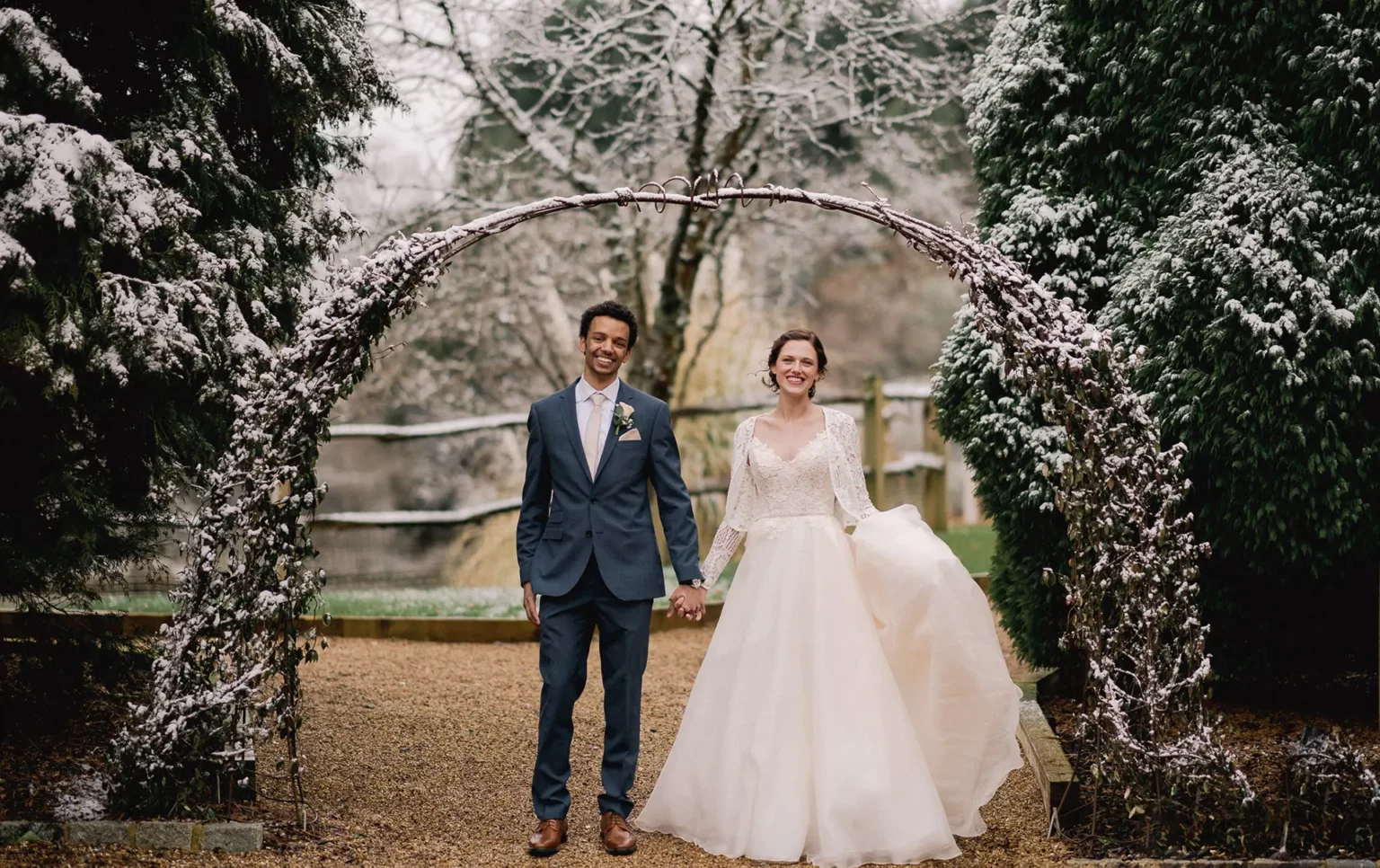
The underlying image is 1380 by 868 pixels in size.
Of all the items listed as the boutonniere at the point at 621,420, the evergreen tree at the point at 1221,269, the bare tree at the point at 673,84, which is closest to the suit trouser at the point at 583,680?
the boutonniere at the point at 621,420

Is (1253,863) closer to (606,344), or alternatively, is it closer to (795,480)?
(795,480)

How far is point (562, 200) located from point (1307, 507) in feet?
10.4

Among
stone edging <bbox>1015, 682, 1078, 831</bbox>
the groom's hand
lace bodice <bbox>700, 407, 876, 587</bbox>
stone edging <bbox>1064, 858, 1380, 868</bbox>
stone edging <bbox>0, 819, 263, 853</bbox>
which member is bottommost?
stone edging <bbox>0, 819, 263, 853</bbox>

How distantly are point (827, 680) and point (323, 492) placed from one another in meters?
1.85

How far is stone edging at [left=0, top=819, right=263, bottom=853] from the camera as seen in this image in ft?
13.7

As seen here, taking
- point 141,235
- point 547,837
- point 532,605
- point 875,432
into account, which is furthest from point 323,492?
point 875,432

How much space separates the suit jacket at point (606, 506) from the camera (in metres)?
4.37

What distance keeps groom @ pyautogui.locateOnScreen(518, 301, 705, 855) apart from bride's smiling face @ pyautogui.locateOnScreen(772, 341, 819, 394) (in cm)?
46

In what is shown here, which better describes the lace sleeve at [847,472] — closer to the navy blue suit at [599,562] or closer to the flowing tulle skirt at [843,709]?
the flowing tulle skirt at [843,709]

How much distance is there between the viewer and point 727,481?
12727 millimetres

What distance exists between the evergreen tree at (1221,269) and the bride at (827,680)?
1482 mm

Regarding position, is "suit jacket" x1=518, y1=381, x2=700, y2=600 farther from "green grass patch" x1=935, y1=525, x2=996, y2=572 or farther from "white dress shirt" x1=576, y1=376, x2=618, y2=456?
"green grass patch" x1=935, y1=525, x2=996, y2=572

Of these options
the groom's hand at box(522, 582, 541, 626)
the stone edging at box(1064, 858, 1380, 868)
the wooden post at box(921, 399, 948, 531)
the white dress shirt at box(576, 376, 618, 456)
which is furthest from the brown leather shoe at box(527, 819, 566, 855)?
the wooden post at box(921, 399, 948, 531)

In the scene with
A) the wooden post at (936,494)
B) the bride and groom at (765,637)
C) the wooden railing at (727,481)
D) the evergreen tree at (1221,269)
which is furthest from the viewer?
the wooden post at (936,494)
